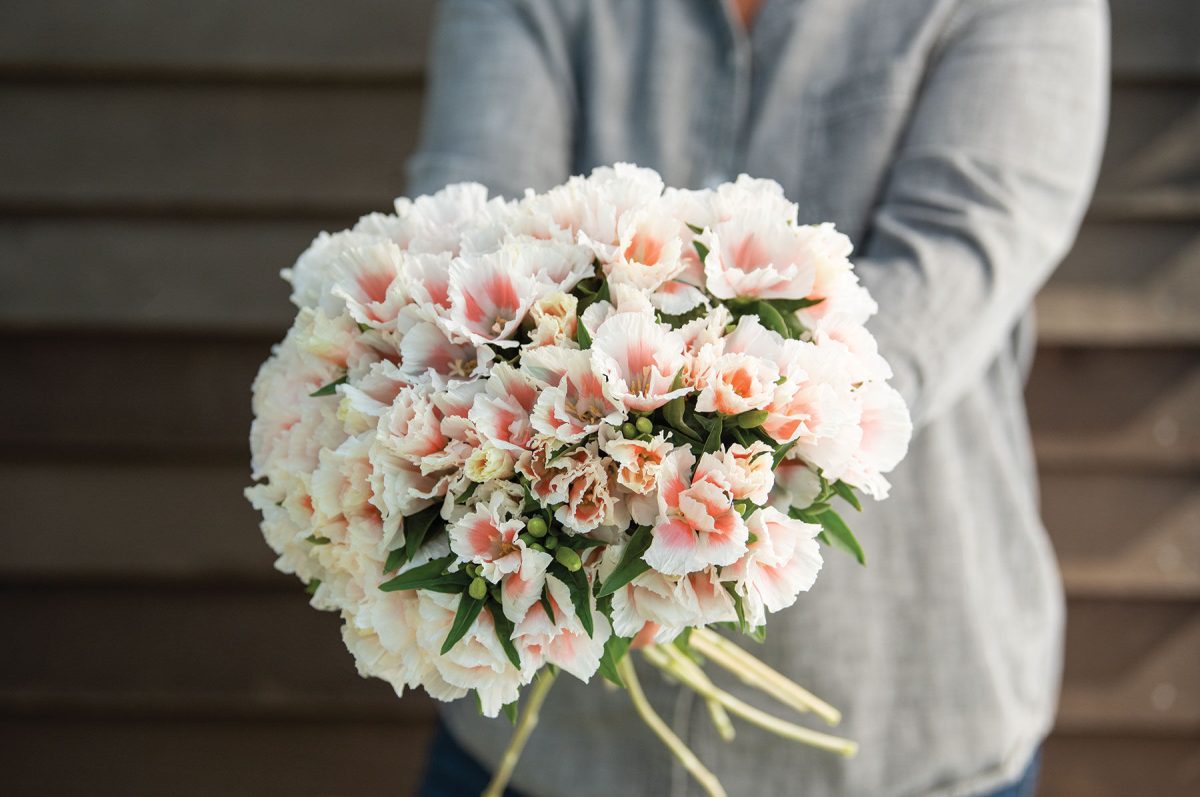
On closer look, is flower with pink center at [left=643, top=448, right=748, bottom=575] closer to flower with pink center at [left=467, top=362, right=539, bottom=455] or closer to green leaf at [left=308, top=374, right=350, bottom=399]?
flower with pink center at [left=467, top=362, right=539, bottom=455]

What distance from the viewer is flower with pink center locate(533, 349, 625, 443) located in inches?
20.0

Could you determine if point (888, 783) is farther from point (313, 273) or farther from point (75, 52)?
point (75, 52)

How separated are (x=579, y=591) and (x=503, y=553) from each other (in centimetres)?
5

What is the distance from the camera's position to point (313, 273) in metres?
0.63

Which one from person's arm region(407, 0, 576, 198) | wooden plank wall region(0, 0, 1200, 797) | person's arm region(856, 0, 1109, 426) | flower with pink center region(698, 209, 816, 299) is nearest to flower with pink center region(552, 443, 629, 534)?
flower with pink center region(698, 209, 816, 299)

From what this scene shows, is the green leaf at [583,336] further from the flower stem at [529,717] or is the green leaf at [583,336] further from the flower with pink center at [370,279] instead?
the flower stem at [529,717]

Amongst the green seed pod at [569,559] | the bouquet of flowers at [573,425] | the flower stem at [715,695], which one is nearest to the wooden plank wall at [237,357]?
the flower stem at [715,695]

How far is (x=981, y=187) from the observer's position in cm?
83

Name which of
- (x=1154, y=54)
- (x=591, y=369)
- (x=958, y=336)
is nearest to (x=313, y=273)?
(x=591, y=369)

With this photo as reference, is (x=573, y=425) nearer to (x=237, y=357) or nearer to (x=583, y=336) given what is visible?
(x=583, y=336)

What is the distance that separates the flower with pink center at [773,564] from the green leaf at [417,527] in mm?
162

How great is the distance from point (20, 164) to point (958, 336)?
1.26 meters

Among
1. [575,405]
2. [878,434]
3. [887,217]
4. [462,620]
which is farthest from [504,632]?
[887,217]

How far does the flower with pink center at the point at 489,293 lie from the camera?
54 cm
